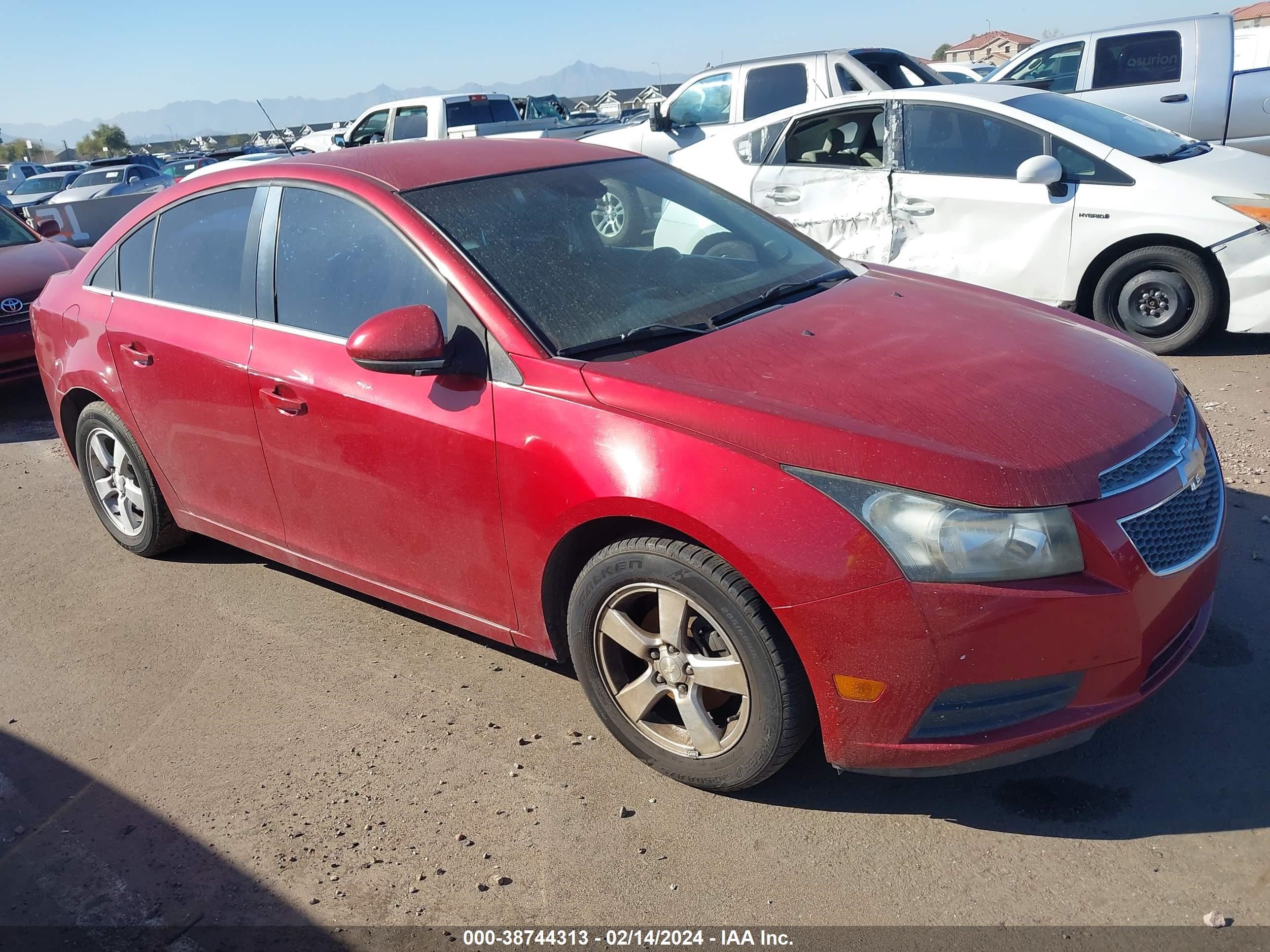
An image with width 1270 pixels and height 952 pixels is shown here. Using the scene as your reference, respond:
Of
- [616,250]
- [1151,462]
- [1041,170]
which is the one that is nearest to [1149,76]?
[1041,170]

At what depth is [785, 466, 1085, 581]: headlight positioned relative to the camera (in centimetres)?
240

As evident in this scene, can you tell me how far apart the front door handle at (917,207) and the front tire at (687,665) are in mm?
4901

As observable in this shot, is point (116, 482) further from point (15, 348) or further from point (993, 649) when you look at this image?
point (993, 649)

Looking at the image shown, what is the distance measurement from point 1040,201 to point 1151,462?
14.1 feet

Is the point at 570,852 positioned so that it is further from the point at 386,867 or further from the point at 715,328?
the point at 715,328

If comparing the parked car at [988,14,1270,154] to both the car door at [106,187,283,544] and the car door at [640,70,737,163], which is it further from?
the car door at [106,187,283,544]

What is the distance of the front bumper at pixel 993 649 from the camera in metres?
2.40

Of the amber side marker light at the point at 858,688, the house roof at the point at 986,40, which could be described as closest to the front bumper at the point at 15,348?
the amber side marker light at the point at 858,688

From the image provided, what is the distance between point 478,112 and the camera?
16.3m

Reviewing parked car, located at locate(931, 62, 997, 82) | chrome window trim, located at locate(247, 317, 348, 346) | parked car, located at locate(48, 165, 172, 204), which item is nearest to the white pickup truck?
parked car, located at locate(931, 62, 997, 82)

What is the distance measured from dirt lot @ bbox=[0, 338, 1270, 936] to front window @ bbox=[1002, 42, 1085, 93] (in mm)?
8256

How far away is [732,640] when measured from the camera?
267 cm

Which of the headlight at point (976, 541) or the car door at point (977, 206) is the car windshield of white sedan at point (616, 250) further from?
the car door at point (977, 206)

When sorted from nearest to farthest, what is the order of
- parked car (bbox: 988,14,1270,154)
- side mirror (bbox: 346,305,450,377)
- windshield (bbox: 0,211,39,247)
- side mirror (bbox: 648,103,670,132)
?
1. side mirror (bbox: 346,305,450,377)
2. windshield (bbox: 0,211,39,247)
3. parked car (bbox: 988,14,1270,154)
4. side mirror (bbox: 648,103,670,132)
